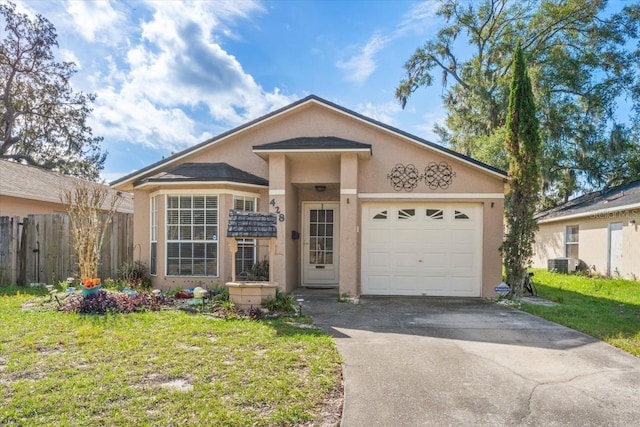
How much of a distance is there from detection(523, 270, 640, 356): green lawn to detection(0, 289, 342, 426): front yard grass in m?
4.58

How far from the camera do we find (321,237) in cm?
1168

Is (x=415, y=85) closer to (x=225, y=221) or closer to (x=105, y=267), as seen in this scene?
(x=225, y=221)

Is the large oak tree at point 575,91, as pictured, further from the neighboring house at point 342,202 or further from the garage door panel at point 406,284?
the garage door panel at point 406,284

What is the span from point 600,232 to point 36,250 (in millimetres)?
19296

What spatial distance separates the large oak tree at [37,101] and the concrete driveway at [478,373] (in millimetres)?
25969

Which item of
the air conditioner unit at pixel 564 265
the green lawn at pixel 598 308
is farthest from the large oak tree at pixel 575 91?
the green lawn at pixel 598 308

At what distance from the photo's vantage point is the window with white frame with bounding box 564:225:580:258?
16609mm

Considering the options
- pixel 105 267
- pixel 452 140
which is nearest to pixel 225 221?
pixel 105 267

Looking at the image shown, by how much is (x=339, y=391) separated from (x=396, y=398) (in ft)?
1.92

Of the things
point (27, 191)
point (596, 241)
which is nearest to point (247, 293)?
point (27, 191)

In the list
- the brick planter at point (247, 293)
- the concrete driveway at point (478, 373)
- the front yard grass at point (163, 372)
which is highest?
the brick planter at point (247, 293)

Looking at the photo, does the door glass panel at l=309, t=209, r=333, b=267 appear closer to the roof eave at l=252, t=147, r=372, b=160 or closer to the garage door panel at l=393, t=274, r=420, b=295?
the garage door panel at l=393, t=274, r=420, b=295

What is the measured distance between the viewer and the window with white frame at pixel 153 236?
10.1m

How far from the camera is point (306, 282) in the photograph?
38.1 ft
